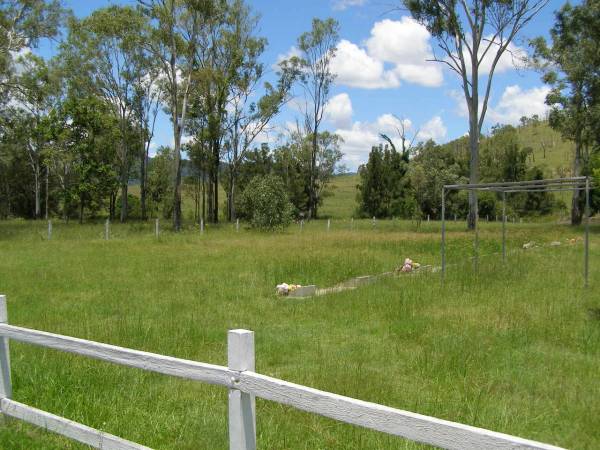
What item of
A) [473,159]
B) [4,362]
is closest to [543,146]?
[473,159]

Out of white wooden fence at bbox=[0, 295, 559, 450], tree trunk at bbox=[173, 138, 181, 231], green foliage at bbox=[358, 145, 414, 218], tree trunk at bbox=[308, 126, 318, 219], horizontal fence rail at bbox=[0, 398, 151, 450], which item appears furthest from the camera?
green foliage at bbox=[358, 145, 414, 218]

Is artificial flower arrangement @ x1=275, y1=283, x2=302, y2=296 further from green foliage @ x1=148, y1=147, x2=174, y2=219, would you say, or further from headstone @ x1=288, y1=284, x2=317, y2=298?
green foliage @ x1=148, y1=147, x2=174, y2=219

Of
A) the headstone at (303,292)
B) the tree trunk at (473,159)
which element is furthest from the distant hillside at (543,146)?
the headstone at (303,292)

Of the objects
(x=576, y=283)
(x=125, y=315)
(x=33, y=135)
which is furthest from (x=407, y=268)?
(x=33, y=135)

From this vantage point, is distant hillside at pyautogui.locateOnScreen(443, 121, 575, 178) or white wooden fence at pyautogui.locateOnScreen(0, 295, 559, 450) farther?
distant hillside at pyautogui.locateOnScreen(443, 121, 575, 178)

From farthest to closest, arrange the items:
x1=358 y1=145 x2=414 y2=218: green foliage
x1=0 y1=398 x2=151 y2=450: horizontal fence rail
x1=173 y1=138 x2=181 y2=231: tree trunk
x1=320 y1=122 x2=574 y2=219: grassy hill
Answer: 1. x1=320 y1=122 x2=574 y2=219: grassy hill
2. x1=358 y1=145 x2=414 y2=218: green foliage
3. x1=173 y1=138 x2=181 y2=231: tree trunk
4. x1=0 y1=398 x2=151 y2=450: horizontal fence rail

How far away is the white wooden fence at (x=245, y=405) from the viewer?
2.15 metres

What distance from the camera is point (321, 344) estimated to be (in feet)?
23.7

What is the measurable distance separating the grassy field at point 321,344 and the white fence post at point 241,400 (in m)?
1.33

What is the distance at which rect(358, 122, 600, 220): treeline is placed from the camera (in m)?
56.1

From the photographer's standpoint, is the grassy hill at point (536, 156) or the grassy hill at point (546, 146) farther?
the grassy hill at point (546, 146)

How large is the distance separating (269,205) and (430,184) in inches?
1132

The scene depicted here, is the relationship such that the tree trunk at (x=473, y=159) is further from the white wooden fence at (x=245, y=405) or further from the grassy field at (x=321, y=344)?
the white wooden fence at (x=245, y=405)

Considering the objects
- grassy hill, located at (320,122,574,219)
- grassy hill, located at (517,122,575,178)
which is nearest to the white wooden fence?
grassy hill, located at (320,122,574,219)
